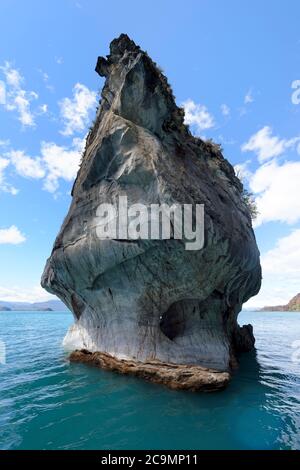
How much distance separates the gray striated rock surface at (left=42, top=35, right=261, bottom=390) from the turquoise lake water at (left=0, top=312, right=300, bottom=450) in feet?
6.15

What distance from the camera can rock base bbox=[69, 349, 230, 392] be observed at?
10.4m

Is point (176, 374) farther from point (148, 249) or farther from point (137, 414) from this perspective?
point (148, 249)

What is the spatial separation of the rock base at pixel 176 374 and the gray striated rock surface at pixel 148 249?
1.43 feet

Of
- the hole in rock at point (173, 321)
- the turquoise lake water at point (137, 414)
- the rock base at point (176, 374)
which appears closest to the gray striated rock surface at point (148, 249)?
the hole in rock at point (173, 321)

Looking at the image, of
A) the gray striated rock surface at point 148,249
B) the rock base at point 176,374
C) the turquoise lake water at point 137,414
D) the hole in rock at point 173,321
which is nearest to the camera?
the turquoise lake water at point 137,414

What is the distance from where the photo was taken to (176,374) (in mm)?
10727

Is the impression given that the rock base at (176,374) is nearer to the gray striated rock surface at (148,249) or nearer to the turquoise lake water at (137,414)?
the turquoise lake water at (137,414)

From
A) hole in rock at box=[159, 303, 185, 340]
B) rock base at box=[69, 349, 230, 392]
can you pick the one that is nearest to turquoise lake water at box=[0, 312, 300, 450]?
rock base at box=[69, 349, 230, 392]

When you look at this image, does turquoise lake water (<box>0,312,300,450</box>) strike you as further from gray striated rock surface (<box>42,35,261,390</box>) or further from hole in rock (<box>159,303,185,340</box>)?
hole in rock (<box>159,303,185,340</box>)

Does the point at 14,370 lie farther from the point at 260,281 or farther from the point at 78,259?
the point at 260,281

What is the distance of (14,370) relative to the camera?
14883 mm

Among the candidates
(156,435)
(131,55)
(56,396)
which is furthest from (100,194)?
(156,435)

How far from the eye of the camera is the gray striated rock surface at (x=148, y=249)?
11.9 metres
